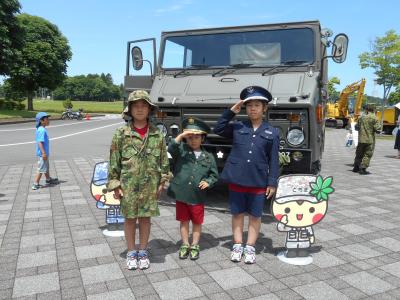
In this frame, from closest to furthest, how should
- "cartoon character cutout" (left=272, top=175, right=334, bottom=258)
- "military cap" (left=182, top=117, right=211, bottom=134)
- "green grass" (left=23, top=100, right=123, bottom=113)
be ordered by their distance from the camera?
"military cap" (left=182, top=117, right=211, bottom=134), "cartoon character cutout" (left=272, top=175, right=334, bottom=258), "green grass" (left=23, top=100, right=123, bottom=113)

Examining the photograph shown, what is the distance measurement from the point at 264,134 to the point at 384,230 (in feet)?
8.38

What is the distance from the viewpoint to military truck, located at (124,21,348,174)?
5.07 m

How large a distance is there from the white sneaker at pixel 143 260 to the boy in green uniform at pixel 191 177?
39 cm

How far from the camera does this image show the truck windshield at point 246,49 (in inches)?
225

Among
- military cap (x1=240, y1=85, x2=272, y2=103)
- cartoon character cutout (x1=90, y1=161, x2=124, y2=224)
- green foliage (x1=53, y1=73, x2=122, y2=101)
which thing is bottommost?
cartoon character cutout (x1=90, y1=161, x2=124, y2=224)

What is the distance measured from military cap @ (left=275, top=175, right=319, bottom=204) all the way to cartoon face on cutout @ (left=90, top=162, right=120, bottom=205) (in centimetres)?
197

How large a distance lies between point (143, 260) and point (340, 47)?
418cm

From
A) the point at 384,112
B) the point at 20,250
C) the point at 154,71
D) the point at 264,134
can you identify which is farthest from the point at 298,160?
the point at 384,112

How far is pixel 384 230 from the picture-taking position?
5062 millimetres

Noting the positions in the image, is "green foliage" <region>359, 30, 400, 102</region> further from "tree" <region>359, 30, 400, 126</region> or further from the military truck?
the military truck

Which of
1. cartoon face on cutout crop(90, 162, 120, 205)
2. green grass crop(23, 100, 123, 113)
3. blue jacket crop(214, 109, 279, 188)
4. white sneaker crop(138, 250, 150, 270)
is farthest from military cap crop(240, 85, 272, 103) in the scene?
green grass crop(23, 100, 123, 113)

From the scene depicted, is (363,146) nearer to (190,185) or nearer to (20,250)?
(190,185)

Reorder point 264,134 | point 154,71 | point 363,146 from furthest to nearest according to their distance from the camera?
point 363,146 < point 154,71 < point 264,134

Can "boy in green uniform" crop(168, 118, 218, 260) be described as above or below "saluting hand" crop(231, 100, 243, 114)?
below
